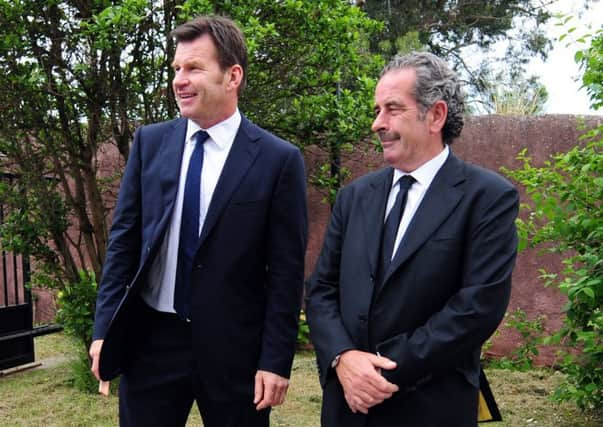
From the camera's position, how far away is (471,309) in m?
2.22

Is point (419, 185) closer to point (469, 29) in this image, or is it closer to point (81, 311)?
point (81, 311)

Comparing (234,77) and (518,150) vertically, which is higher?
(234,77)

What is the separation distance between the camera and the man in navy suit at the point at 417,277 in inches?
88.9

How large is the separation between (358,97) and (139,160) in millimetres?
3314

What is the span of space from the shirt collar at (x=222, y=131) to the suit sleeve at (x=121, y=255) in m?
0.26

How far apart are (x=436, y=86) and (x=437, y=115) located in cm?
10

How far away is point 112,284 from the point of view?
8.77 ft

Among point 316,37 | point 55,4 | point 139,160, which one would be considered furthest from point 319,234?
point 139,160

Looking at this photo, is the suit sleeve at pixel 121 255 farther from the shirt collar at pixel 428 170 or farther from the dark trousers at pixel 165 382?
the shirt collar at pixel 428 170

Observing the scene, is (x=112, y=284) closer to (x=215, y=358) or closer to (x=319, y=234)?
(x=215, y=358)

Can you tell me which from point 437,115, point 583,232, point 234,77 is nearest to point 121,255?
point 234,77

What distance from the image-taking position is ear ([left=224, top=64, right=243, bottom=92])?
2684 mm

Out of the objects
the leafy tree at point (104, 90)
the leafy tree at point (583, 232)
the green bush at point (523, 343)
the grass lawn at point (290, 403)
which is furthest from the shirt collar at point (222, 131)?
the green bush at point (523, 343)

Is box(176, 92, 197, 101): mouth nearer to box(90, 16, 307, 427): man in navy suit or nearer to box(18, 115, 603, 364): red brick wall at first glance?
box(90, 16, 307, 427): man in navy suit
